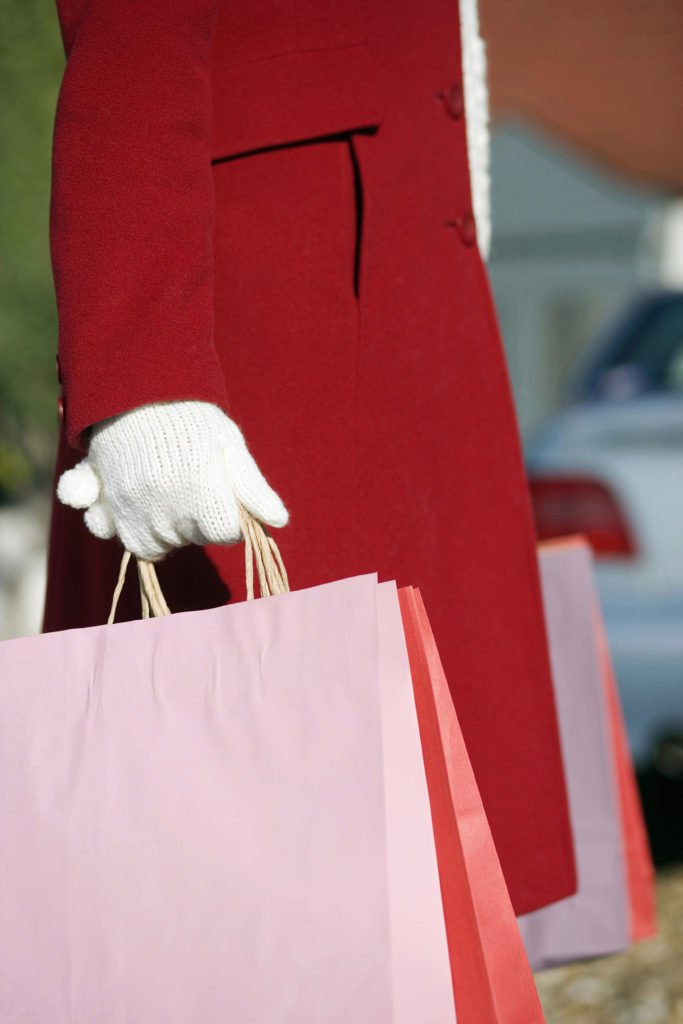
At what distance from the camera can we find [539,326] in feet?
40.1

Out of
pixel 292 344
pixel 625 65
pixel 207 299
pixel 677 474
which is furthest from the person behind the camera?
pixel 625 65

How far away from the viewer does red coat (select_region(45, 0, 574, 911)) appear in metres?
1.29

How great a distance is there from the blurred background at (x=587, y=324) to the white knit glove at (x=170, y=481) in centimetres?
204

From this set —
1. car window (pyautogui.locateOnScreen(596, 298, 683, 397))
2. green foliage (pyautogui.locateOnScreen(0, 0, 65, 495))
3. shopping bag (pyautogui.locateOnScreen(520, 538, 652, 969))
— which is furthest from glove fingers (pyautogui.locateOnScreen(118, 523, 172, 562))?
green foliage (pyautogui.locateOnScreen(0, 0, 65, 495))

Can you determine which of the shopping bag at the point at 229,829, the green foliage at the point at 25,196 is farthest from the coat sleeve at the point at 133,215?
the green foliage at the point at 25,196

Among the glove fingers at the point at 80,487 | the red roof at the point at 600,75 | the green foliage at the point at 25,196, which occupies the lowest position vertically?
the glove fingers at the point at 80,487

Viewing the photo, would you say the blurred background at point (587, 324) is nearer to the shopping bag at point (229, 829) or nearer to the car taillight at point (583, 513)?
the car taillight at point (583, 513)

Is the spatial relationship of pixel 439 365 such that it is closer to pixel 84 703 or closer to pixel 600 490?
Answer: pixel 84 703

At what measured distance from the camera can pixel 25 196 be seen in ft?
23.8

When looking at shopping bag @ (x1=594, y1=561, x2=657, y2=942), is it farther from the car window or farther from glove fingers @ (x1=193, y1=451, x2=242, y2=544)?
the car window

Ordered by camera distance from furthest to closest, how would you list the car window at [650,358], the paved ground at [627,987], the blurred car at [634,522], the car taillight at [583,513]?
the car window at [650,358]
the car taillight at [583,513]
the blurred car at [634,522]
the paved ground at [627,987]

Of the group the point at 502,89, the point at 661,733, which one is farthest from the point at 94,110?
the point at 502,89

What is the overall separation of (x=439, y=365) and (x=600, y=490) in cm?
228

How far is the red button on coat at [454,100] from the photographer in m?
1.55
